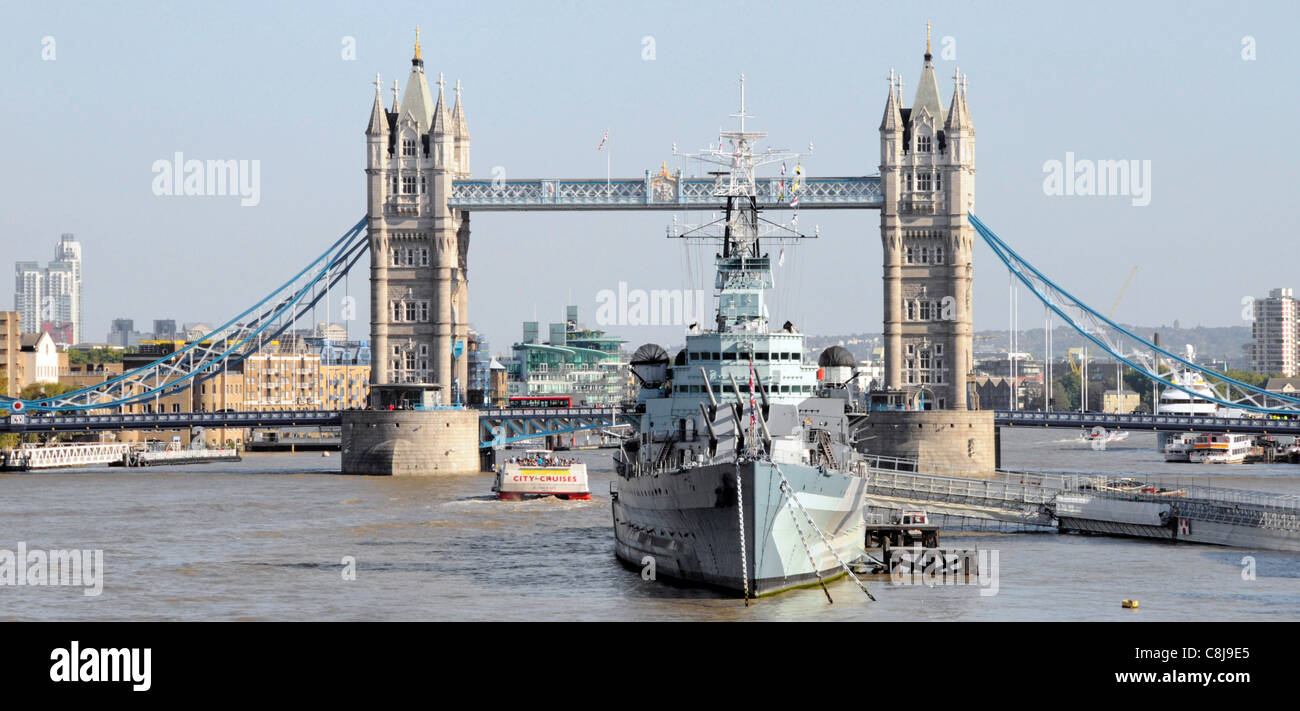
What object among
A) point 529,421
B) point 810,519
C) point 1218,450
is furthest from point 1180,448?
point 810,519

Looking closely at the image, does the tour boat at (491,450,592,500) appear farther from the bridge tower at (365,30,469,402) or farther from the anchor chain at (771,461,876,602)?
the anchor chain at (771,461,876,602)

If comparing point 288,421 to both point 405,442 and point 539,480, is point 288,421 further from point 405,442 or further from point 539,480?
point 539,480

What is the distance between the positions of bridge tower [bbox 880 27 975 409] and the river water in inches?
1388

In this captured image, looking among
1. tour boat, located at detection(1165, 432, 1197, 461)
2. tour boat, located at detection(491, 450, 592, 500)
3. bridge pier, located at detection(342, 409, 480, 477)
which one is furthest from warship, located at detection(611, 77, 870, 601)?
tour boat, located at detection(1165, 432, 1197, 461)

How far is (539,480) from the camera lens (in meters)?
82.7

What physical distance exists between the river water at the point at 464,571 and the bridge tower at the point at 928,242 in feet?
116

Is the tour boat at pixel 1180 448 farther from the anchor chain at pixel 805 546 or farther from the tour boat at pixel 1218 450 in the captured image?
the anchor chain at pixel 805 546

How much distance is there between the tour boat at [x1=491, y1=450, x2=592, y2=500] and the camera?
3248 inches

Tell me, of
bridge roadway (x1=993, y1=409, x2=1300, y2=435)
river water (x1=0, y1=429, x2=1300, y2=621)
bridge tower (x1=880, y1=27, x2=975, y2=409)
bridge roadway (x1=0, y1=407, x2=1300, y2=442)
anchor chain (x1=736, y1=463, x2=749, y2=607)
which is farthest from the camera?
bridge tower (x1=880, y1=27, x2=975, y2=409)

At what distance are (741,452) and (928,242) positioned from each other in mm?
73447

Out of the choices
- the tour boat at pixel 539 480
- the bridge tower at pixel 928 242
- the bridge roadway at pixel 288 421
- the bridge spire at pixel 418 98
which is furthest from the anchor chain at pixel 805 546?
the bridge spire at pixel 418 98
